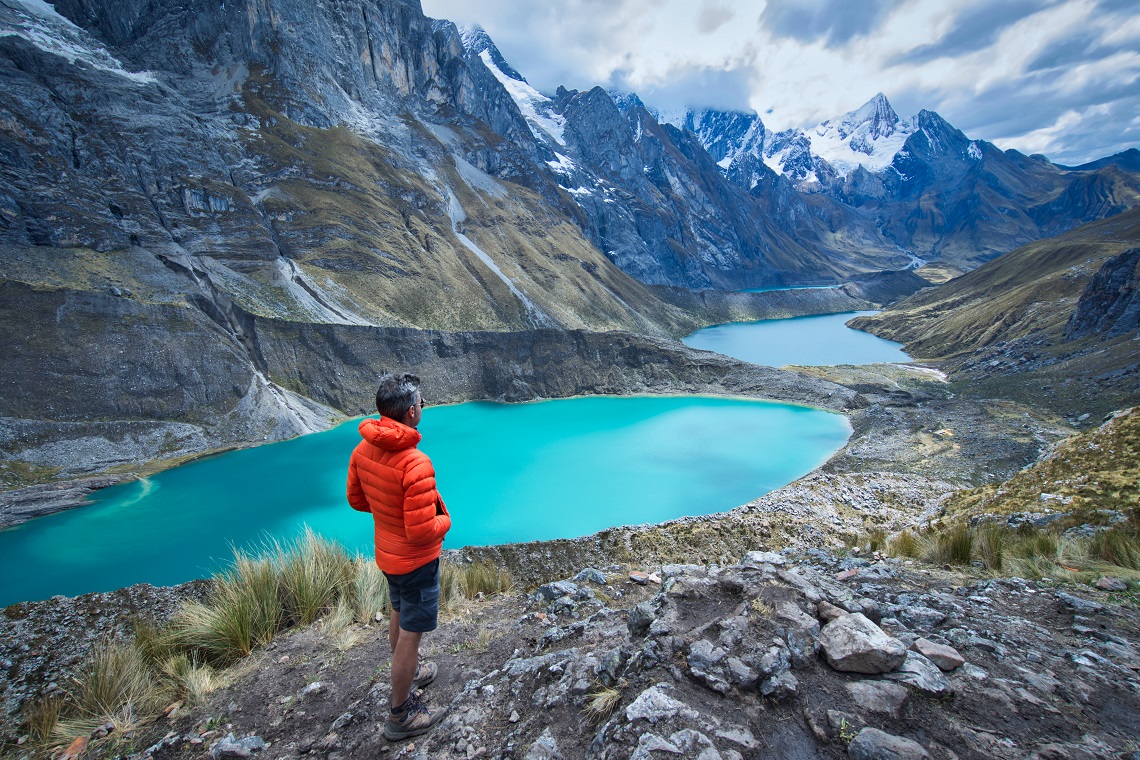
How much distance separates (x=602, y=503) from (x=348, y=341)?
32.9 meters

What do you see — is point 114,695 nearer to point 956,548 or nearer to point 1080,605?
point 1080,605

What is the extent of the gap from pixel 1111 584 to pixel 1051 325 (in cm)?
6983

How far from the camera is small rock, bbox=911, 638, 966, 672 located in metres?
2.79

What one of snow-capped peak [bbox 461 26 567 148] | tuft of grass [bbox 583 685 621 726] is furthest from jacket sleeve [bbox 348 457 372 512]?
snow-capped peak [bbox 461 26 567 148]

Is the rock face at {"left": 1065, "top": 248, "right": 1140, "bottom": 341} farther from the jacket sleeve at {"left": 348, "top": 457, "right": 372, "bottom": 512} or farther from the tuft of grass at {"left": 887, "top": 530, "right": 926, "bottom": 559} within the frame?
the jacket sleeve at {"left": 348, "top": 457, "right": 372, "bottom": 512}

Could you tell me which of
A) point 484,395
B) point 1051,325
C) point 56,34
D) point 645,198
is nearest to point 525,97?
point 645,198

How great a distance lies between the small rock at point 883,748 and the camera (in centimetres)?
220

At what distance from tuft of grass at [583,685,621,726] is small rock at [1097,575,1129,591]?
4309mm

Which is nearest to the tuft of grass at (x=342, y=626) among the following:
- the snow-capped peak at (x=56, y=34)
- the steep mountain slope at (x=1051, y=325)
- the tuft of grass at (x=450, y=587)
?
the tuft of grass at (x=450, y=587)

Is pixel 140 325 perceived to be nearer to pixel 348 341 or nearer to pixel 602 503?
pixel 348 341

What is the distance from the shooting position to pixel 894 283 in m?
147

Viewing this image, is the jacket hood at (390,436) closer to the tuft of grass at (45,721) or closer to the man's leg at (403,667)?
the man's leg at (403,667)

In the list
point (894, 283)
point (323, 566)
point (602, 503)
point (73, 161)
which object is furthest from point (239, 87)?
point (894, 283)

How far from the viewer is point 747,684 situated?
9.16ft
